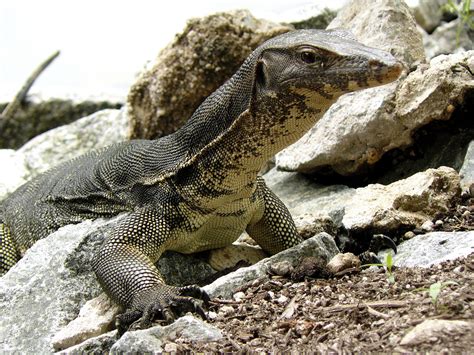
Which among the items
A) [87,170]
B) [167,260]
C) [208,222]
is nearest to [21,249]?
[87,170]

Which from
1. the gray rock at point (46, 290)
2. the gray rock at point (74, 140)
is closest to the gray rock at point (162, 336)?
the gray rock at point (46, 290)

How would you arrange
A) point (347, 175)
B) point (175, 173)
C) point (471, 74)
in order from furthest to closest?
point (347, 175)
point (471, 74)
point (175, 173)

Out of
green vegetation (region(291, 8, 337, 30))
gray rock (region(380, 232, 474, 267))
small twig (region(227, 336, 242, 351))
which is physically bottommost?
gray rock (region(380, 232, 474, 267))

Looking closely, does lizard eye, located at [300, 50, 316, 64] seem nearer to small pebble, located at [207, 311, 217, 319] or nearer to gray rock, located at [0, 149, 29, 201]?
small pebble, located at [207, 311, 217, 319]

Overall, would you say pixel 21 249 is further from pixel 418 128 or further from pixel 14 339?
pixel 418 128

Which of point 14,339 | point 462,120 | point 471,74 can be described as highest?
point 471,74

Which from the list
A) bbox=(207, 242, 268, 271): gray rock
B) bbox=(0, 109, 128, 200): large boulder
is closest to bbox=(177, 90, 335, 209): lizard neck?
bbox=(207, 242, 268, 271): gray rock

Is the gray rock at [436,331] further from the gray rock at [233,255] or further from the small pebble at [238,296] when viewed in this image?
the gray rock at [233,255]
